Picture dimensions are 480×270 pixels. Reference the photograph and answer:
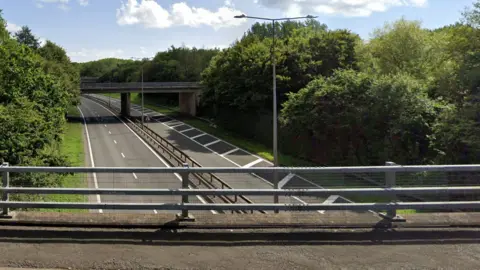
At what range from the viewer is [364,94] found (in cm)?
3131

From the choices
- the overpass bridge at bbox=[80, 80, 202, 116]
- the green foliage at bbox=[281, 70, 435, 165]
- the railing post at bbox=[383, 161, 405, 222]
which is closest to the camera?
the railing post at bbox=[383, 161, 405, 222]

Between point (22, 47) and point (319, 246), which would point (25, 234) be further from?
point (22, 47)

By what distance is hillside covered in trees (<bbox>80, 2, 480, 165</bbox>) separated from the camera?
2289 cm

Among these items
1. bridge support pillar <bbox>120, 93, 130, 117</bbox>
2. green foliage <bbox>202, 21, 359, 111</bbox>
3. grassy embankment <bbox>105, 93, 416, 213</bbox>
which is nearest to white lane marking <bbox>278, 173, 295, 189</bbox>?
grassy embankment <bbox>105, 93, 416, 213</bbox>

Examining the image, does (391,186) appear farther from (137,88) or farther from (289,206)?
(137,88)

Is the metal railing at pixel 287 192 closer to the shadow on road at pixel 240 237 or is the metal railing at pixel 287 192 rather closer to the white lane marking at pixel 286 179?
the shadow on road at pixel 240 237

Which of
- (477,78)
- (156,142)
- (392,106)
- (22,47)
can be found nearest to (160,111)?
(156,142)

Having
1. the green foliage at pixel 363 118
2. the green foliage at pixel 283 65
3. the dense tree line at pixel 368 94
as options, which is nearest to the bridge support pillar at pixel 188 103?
the dense tree line at pixel 368 94

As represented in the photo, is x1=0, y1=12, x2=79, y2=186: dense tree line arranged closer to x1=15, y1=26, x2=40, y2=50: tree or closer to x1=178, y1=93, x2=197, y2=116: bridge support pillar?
x1=178, y1=93, x2=197, y2=116: bridge support pillar

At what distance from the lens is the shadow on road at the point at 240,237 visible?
627cm

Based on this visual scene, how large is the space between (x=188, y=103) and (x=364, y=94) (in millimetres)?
56476

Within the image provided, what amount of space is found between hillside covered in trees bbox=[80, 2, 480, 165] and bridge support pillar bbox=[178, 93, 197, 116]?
741 inches

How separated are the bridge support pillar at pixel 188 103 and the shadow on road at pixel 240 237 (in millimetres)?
75422

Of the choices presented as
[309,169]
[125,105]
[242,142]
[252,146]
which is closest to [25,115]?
[309,169]
